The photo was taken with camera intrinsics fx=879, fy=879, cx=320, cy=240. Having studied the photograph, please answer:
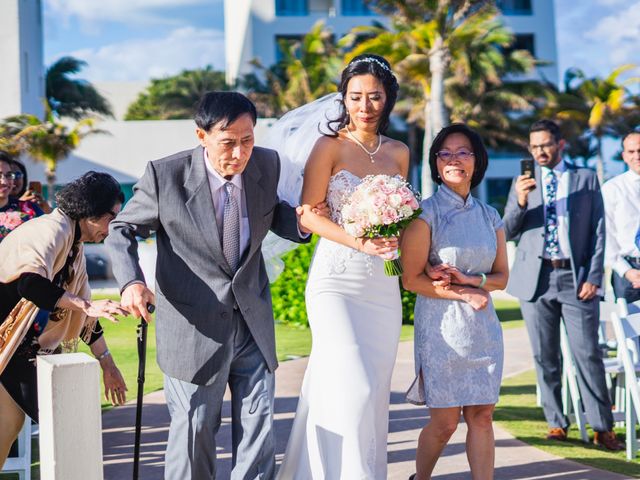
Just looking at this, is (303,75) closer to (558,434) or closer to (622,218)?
(622,218)

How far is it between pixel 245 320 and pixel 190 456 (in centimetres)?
64

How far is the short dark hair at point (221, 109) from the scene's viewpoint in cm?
381

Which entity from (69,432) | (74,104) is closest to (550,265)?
(69,432)

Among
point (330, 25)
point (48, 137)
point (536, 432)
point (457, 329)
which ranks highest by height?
point (330, 25)

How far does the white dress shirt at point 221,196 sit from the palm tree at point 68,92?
45.9 metres

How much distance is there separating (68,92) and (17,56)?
16249 mm

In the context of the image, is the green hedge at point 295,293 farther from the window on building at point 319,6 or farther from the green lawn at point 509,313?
the window on building at point 319,6

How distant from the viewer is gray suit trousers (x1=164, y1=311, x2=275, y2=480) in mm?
3879

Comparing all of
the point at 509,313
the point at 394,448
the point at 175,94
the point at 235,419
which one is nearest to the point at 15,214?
the point at 394,448

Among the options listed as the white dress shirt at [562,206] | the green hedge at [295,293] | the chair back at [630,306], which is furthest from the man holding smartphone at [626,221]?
the green hedge at [295,293]

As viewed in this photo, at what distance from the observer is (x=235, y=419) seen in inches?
158

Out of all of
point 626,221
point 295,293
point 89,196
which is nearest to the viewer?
point 89,196

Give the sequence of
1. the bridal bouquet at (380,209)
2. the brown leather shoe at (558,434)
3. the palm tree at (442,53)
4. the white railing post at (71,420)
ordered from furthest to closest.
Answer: the palm tree at (442,53), the brown leather shoe at (558,434), the bridal bouquet at (380,209), the white railing post at (71,420)

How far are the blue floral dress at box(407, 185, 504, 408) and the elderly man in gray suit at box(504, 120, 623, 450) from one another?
1.91 metres
